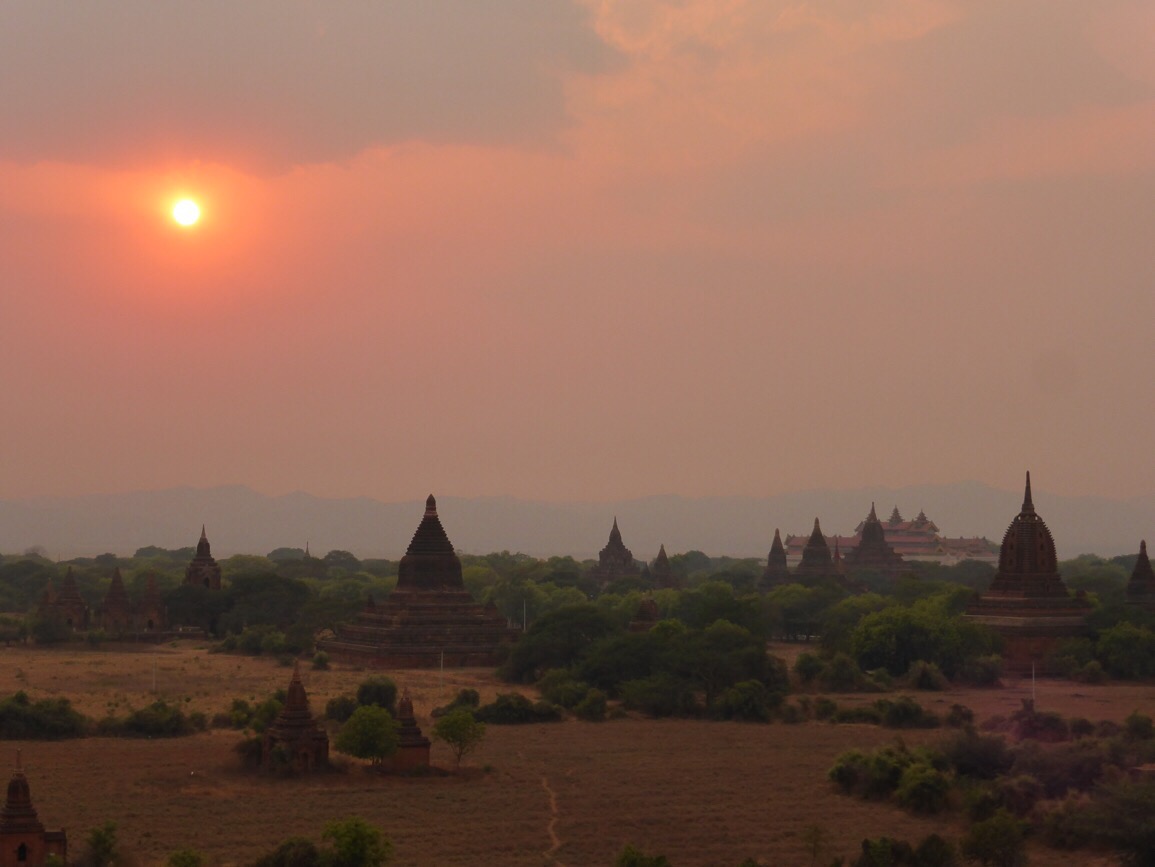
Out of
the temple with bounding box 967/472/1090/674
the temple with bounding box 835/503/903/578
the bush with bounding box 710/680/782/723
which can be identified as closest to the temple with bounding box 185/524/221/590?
the temple with bounding box 967/472/1090/674

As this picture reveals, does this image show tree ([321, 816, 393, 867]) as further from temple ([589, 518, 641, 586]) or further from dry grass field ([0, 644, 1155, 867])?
temple ([589, 518, 641, 586])

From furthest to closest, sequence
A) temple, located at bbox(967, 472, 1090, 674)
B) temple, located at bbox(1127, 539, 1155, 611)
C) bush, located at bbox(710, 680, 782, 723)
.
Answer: temple, located at bbox(1127, 539, 1155, 611), temple, located at bbox(967, 472, 1090, 674), bush, located at bbox(710, 680, 782, 723)

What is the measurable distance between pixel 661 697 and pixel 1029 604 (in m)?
27.8

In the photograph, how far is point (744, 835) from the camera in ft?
137

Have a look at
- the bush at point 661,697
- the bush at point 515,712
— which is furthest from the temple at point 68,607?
the bush at point 661,697

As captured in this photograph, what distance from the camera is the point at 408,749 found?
50094mm

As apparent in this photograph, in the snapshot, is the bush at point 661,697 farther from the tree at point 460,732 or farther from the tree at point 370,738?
the tree at point 370,738

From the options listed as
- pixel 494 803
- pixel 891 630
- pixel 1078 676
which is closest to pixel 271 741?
pixel 494 803

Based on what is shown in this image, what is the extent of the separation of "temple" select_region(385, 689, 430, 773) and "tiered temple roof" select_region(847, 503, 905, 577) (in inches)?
4646

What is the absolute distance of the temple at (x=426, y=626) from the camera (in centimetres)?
8394

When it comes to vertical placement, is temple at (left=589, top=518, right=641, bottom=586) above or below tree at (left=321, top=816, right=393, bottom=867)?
above

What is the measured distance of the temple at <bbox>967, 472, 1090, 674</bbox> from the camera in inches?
3302

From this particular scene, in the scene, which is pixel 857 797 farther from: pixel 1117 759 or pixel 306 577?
pixel 306 577

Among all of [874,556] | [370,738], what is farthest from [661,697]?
[874,556]
